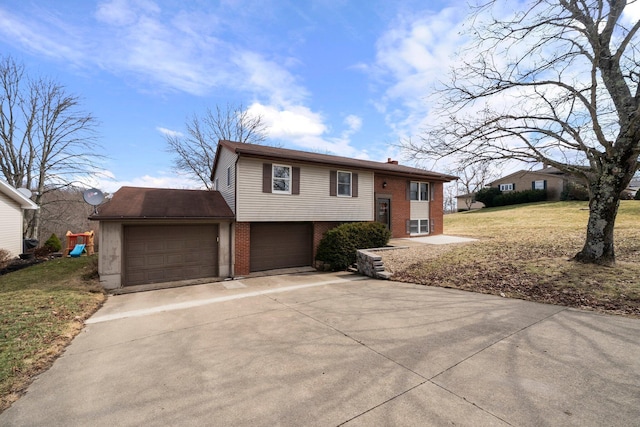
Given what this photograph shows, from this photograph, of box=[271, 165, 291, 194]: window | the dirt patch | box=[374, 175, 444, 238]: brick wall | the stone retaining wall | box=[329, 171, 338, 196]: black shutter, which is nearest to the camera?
the dirt patch

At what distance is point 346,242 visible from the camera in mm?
11961

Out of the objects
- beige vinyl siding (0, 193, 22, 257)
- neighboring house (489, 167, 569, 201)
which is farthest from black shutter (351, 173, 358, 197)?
neighboring house (489, 167, 569, 201)

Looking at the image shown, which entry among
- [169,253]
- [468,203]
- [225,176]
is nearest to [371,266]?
[169,253]

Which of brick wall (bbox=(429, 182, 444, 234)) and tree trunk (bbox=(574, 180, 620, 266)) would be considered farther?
brick wall (bbox=(429, 182, 444, 234))

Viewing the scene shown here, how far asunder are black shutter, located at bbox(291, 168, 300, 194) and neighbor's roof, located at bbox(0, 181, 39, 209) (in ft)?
46.7

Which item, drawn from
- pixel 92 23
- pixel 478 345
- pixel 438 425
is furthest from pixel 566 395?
pixel 92 23

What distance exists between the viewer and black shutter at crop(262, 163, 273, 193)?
11.7m

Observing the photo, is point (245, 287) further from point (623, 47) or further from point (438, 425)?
point (623, 47)

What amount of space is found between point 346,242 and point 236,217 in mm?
4689

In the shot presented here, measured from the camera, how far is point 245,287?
943cm

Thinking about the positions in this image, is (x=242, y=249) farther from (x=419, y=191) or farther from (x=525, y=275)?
(x=419, y=191)

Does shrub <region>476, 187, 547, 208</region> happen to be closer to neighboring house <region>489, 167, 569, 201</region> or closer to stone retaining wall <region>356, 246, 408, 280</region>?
neighboring house <region>489, 167, 569, 201</region>

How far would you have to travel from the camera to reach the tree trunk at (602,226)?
7875 mm

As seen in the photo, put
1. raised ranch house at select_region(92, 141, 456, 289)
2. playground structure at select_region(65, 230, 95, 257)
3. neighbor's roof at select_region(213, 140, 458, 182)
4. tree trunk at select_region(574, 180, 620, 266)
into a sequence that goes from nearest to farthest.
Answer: tree trunk at select_region(574, 180, 620, 266) → raised ranch house at select_region(92, 141, 456, 289) → neighbor's roof at select_region(213, 140, 458, 182) → playground structure at select_region(65, 230, 95, 257)
